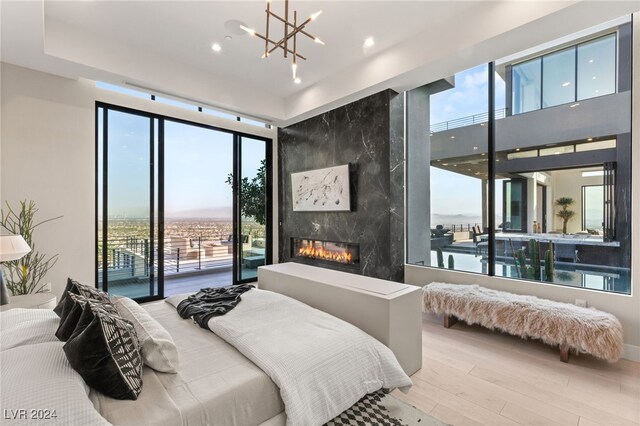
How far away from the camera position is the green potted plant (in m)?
3.17

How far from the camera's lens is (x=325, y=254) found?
16.3 feet

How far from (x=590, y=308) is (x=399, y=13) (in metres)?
3.35

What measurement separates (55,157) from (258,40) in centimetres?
275

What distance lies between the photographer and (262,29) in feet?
10.6

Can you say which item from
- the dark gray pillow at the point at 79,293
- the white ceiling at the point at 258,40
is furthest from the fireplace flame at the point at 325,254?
the dark gray pillow at the point at 79,293

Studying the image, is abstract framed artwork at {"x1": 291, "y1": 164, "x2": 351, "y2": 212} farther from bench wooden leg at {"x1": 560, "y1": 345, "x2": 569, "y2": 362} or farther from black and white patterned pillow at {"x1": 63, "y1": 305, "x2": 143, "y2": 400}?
black and white patterned pillow at {"x1": 63, "y1": 305, "x2": 143, "y2": 400}

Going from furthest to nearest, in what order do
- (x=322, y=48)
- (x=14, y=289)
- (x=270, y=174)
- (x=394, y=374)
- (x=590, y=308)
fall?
1. (x=270, y=174)
2. (x=322, y=48)
3. (x=14, y=289)
4. (x=590, y=308)
5. (x=394, y=374)

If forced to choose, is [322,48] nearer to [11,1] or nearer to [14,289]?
[11,1]

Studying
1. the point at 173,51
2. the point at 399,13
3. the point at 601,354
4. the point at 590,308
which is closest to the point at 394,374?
the point at 601,354

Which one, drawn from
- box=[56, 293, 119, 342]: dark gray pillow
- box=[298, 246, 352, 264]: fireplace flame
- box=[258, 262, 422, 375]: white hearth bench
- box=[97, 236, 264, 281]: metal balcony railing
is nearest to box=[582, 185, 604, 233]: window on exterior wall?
box=[258, 262, 422, 375]: white hearth bench

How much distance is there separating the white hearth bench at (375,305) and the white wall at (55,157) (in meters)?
2.88

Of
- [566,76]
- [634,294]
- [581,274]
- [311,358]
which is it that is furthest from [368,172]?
[311,358]

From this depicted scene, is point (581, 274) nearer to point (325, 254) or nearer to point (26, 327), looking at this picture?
point (325, 254)

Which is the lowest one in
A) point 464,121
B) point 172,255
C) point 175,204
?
point 172,255
